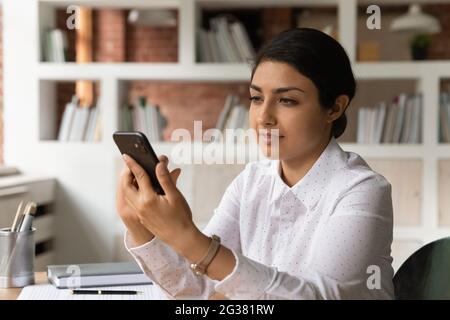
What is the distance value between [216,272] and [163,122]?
2356 mm

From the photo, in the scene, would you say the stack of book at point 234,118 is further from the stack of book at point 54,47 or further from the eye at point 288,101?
the eye at point 288,101

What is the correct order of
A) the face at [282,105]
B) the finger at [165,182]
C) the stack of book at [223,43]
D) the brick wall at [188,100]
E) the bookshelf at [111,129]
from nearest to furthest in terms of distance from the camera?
the finger at [165,182], the face at [282,105], the bookshelf at [111,129], the stack of book at [223,43], the brick wall at [188,100]

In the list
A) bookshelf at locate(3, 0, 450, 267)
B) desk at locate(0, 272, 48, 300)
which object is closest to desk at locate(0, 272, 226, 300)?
desk at locate(0, 272, 48, 300)

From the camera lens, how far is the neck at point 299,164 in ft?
3.20

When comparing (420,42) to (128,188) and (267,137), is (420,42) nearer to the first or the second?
(267,137)

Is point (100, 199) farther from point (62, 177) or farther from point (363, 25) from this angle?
point (363, 25)

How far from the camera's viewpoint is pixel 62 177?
2.98 meters

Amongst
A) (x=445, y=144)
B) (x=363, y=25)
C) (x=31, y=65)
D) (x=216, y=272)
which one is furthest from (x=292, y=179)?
(x=363, y=25)

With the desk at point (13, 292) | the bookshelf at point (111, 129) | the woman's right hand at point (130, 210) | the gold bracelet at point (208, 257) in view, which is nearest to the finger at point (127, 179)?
the woman's right hand at point (130, 210)

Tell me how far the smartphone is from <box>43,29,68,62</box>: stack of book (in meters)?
2.31

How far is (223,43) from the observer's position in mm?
2936

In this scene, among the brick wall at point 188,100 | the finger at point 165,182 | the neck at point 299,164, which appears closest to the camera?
the finger at point 165,182

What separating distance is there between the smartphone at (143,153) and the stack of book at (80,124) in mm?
2239

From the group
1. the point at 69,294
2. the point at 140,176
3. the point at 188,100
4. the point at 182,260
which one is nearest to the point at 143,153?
the point at 140,176
